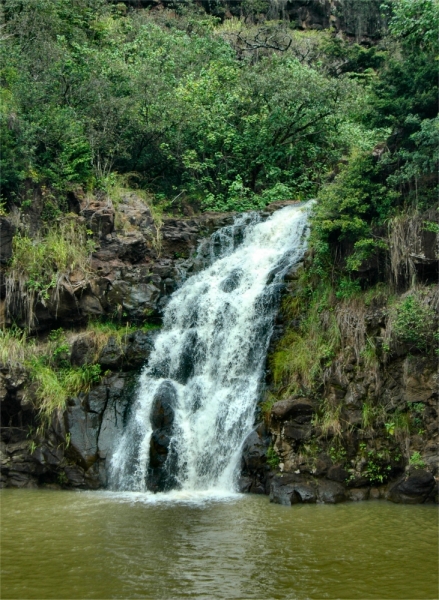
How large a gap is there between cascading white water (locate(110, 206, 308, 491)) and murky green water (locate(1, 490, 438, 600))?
1.60m

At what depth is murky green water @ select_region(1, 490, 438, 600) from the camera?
7848mm

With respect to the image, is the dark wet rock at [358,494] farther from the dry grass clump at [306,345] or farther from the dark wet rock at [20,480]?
the dark wet rock at [20,480]

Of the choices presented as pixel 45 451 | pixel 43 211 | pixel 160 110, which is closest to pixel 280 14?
pixel 160 110

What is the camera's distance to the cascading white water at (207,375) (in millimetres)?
13820

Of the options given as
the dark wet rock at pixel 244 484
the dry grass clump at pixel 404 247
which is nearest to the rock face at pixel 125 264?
the dark wet rock at pixel 244 484

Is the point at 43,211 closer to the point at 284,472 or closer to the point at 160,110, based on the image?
the point at 160,110

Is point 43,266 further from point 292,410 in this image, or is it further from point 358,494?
point 358,494

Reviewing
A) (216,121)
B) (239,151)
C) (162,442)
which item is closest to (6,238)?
(162,442)

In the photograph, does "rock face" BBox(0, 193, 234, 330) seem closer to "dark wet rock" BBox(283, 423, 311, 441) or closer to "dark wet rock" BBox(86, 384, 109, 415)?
"dark wet rock" BBox(86, 384, 109, 415)

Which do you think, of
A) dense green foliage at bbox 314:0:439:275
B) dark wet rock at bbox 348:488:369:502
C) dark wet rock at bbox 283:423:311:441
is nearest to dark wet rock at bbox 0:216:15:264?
dense green foliage at bbox 314:0:439:275

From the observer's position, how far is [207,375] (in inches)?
595

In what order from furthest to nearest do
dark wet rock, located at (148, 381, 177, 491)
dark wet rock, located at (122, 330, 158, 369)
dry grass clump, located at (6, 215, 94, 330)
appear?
dry grass clump, located at (6, 215, 94, 330), dark wet rock, located at (122, 330, 158, 369), dark wet rock, located at (148, 381, 177, 491)

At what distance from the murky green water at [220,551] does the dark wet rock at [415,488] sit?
31 centimetres

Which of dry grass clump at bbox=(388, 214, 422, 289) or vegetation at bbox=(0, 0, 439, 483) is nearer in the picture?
dry grass clump at bbox=(388, 214, 422, 289)
